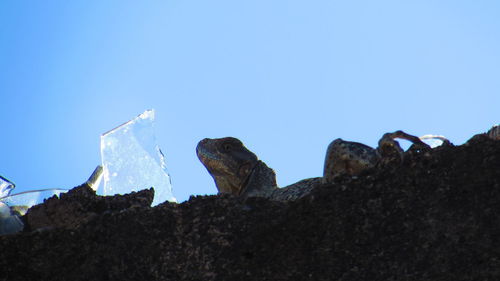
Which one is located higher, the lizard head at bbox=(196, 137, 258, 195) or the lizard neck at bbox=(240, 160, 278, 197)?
the lizard head at bbox=(196, 137, 258, 195)

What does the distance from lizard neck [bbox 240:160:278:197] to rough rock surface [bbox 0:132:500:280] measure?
5.59ft

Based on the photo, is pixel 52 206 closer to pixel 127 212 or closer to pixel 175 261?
pixel 127 212

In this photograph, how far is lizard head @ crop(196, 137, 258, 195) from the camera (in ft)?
14.9

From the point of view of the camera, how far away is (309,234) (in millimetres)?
2564

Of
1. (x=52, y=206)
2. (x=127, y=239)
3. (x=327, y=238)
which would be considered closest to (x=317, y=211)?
(x=327, y=238)

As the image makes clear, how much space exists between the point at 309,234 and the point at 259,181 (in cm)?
195

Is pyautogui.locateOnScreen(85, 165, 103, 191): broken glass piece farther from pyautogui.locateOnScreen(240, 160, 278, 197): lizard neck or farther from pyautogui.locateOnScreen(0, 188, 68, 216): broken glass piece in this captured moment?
pyautogui.locateOnScreen(240, 160, 278, 197): lizard neck

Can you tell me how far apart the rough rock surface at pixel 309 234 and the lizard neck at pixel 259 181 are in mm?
1704

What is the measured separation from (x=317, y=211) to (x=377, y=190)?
208mm

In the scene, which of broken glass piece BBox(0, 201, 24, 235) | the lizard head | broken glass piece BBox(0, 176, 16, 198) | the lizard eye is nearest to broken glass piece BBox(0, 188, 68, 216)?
broken glass piece BBox(0, 176, 16, 198)

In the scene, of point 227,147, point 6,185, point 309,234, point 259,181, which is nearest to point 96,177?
point 6,185

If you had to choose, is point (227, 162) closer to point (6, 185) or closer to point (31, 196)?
point (31, 196)

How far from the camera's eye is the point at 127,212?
2783 millimetres

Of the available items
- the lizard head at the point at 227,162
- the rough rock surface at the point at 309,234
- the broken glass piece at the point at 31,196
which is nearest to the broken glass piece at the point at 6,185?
the broken glass piece at the point at 31,196
